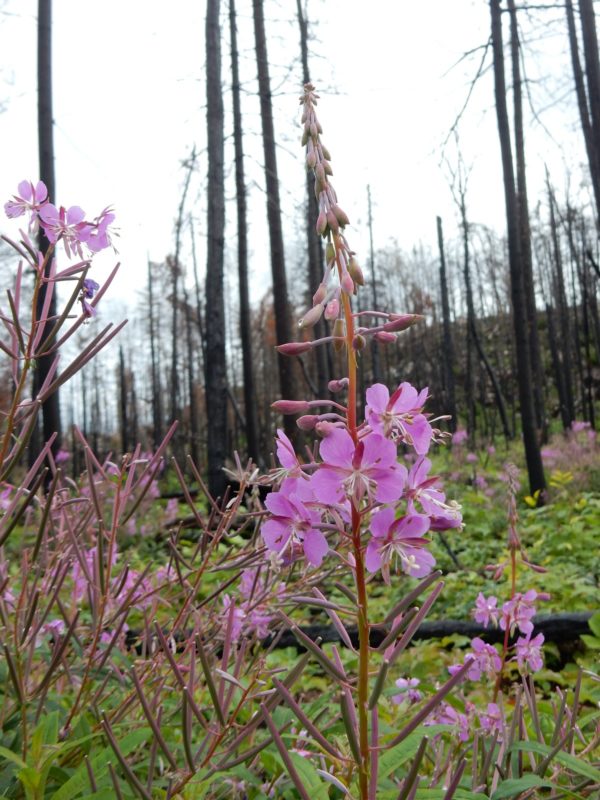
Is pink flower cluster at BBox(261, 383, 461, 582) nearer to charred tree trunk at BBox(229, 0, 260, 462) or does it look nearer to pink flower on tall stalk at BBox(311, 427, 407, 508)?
pink flower on tall stalk at BBox(311, 427, 407, 508)

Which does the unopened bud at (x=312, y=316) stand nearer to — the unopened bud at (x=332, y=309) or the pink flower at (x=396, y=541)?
the unopened bud at (x=332, y=309)

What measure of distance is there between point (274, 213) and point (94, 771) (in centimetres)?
1116

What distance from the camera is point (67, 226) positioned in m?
1.27

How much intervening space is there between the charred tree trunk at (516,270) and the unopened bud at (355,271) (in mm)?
9053

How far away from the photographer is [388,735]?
1.65 m

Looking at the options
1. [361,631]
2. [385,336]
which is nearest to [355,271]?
[385,336]

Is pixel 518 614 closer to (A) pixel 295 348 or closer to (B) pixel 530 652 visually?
(B) pixel 530 652

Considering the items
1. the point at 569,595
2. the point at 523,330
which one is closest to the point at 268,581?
the point at 569,595

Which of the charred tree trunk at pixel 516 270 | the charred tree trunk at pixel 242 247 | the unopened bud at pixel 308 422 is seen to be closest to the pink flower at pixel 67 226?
the unopened bud at pixel 308 422

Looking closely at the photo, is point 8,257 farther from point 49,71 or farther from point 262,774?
point 262,774

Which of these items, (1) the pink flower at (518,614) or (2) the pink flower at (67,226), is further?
(1) the pink flower at (518,614)

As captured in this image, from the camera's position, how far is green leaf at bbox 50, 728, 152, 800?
1.16m

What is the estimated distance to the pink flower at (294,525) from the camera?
87 cm

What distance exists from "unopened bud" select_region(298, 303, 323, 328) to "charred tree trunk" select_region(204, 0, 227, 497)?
8162 millimetres
